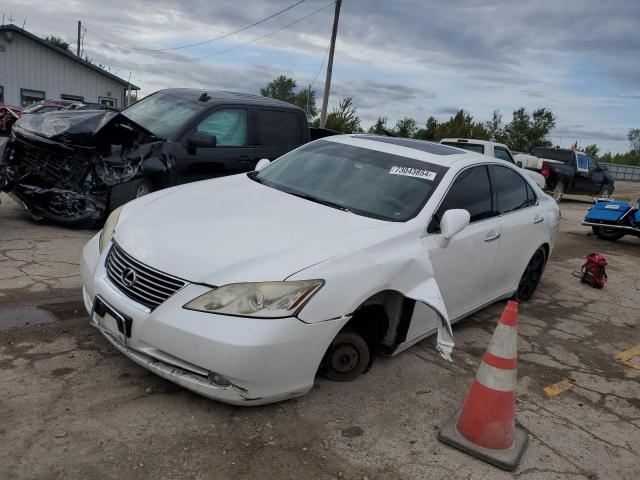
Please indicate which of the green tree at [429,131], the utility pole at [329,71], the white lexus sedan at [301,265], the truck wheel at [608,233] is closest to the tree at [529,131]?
the green tree at [429,131]

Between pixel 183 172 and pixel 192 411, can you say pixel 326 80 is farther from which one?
pixel 192 411

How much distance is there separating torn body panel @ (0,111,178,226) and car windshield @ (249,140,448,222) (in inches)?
96.7

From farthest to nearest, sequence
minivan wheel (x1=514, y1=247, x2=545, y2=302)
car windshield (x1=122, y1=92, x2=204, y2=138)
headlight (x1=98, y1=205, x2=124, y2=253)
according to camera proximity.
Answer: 1. car windshield (x1=122, y1=92, x2=204, y2=138)
2. minivan wheel (x1=514, y1=247, x2=545, y2=302)
3. headlight (x1=98, y1=205, x2=124, y2=253)

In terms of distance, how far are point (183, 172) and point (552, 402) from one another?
188 inches

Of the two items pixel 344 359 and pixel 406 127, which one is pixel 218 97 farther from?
pixel 406 127

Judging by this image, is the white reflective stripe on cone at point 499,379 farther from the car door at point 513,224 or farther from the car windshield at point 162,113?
the car windshield at point 162,113

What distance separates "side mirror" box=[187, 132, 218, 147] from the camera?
6579 mm

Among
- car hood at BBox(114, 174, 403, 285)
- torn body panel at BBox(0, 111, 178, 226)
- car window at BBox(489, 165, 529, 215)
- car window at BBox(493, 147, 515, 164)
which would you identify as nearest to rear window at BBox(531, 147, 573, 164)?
car window at BBox(493, 147, 515, 164)

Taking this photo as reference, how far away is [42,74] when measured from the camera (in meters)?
29.4

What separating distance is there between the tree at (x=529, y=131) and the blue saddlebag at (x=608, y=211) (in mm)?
30677

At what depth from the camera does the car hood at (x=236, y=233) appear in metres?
2.97

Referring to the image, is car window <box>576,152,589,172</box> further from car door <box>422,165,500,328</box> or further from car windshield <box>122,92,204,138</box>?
car door <box>422,165,500,328</box>

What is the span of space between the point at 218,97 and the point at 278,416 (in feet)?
17.1

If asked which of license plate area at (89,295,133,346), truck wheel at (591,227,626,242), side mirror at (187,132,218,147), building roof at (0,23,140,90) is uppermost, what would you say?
building roof at (0,23,140,90)
